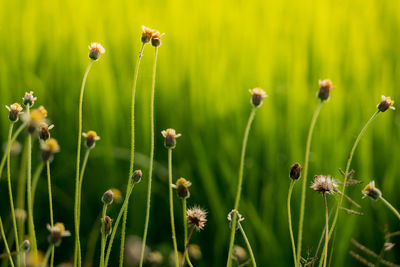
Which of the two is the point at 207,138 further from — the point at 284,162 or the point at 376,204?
the point at 376,204

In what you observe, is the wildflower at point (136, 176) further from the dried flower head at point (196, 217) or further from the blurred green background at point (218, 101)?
the blurred green background at point (218, 101)

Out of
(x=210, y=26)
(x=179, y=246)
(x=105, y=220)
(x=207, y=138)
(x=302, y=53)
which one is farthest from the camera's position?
(x=210, y=26)

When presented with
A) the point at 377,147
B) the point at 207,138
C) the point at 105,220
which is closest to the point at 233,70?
the point at 207,138

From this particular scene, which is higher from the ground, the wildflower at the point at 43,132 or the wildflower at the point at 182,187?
the wildflower at the point at 43,132

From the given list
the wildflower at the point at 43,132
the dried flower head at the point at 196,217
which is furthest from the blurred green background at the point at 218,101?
the wildflower at the point at 43,132

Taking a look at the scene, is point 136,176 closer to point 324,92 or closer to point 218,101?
point 324,92

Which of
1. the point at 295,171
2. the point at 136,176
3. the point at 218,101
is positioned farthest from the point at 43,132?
the point at 218,101

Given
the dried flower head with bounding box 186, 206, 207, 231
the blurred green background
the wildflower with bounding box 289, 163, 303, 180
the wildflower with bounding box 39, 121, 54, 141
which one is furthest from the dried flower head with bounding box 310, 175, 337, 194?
the blurred green background

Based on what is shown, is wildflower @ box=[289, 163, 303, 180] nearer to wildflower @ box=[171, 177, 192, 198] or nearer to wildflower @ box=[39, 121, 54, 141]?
wildflower @ box=[171, 177, 192, 198]
